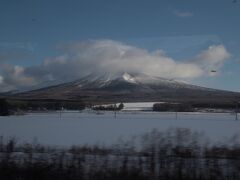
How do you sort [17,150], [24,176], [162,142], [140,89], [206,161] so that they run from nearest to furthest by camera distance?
[24,176] < [206,161] < [162,142] < [17,150] < [140,89]

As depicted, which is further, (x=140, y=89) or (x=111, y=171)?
(x=140, y=89)

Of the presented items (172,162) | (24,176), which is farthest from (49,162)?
(172,162)

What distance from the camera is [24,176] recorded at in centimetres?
776

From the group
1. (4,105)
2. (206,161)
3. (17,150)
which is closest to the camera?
(206,161)

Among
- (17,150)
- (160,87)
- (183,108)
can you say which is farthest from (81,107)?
(160,87)

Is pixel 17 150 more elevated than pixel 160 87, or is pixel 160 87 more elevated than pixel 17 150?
pixel 160 87

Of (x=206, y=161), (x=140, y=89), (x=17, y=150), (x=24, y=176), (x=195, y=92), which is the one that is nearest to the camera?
(x=24, y=176)

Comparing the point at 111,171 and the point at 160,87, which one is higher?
the point at 160,87

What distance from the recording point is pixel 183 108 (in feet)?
253

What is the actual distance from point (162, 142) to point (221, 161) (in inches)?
72.7

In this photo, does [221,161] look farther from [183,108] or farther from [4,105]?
[183,108]

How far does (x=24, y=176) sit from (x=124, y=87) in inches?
7330

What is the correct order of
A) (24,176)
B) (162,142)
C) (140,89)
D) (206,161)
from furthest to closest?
(140,89) → (162,142) → (206,161) → (24,176)

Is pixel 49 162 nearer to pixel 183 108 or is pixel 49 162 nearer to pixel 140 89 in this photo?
pixel 183 108
